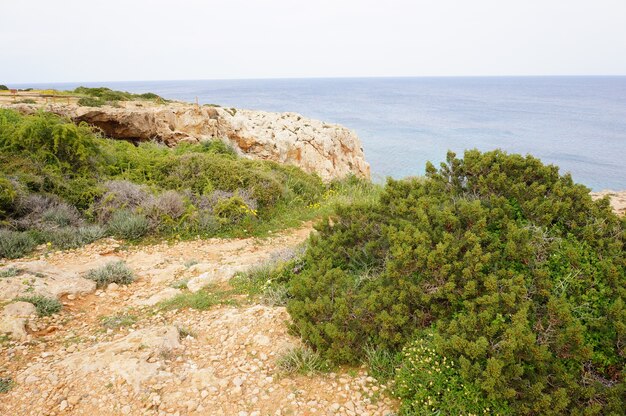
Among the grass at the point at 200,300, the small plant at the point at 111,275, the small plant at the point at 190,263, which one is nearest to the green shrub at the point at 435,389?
the grass at the point at 200,300

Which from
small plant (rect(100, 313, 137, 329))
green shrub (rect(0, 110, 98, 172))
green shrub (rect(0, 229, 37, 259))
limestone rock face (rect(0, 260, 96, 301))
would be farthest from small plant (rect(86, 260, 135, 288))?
green shrub (rect(0, 110, 98, 172))

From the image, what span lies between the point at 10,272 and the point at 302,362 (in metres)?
4.56

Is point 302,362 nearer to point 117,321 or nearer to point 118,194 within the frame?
point 117,321

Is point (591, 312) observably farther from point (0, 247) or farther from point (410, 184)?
point (0, 247)

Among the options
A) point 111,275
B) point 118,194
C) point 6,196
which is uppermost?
point 6,196

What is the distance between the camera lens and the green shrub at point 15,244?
670 cm

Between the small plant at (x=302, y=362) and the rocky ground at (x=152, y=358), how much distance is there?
5cm

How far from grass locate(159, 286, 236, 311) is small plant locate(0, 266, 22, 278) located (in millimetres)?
2224

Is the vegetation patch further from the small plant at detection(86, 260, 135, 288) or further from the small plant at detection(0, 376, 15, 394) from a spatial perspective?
the small plant at detection(0, 376, 15, 394)

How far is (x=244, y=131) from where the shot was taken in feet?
55.4

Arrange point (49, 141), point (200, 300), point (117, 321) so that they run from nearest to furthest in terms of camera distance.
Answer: point (117, 321)
point (200, 300)
point (49, 141)

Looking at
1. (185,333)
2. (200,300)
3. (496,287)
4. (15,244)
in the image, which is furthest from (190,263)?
(496,287)

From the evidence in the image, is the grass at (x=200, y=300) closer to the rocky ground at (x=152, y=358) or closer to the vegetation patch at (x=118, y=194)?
the rocky ground at (x=152, y=358)

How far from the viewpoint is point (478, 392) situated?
9.82ft
